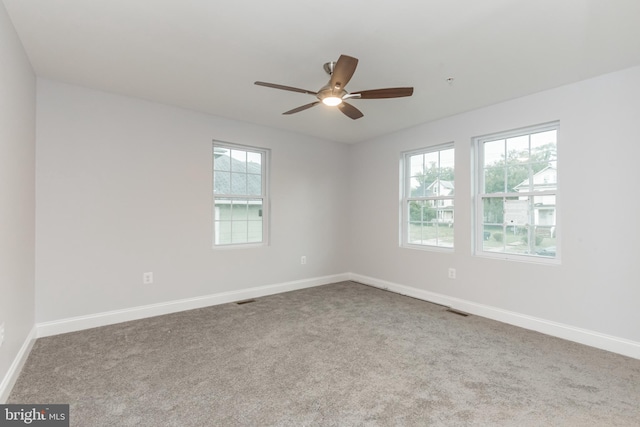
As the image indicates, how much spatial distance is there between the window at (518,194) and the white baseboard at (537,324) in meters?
0.63

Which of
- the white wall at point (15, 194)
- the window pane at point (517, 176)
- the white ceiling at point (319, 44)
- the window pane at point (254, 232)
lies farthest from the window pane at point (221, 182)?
the window pane at point (517, 176)

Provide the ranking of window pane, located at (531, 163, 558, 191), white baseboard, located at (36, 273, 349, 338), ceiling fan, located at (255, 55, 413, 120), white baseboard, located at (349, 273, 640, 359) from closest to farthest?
ceiling fan, located at (255, 55, 413, 120), white baseboard, located at (349, 273, 640, 359), white baseboard, located at (36, 273, 349, 338), window pane, located at (531, 163, 558, 191)

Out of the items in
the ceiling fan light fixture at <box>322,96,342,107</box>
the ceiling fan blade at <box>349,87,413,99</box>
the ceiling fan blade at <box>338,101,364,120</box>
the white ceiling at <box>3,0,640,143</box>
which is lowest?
the ceiling fan light fixture at <box>322,96,342,107</box>

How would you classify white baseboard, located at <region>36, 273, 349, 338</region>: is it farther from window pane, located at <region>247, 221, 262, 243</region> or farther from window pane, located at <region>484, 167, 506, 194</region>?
window pane, located at <region>484, 167, 506, 194</region>

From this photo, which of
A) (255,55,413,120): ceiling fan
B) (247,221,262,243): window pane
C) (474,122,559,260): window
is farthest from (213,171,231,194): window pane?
(474,122,559,260): window

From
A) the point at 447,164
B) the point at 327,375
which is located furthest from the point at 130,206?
the point at 447,164

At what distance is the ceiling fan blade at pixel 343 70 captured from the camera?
6.43ft

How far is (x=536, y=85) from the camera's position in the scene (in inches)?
116

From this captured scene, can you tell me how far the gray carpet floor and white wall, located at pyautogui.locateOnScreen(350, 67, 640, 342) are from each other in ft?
1.13

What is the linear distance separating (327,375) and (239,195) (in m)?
2.71

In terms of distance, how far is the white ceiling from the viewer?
6.29 ft

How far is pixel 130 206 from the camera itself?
3.33 metres

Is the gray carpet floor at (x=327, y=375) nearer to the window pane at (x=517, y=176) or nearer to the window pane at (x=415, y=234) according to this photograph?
the window pane at (x=415, y=234)

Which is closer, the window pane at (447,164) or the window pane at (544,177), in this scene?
the window pane at (544,177)
